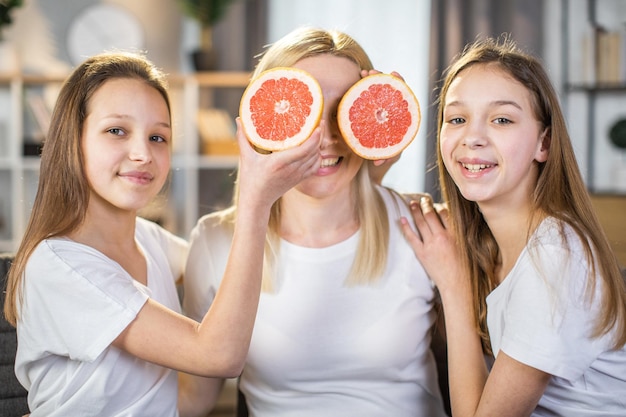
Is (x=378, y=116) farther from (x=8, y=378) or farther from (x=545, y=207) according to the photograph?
(x=8, y=378)

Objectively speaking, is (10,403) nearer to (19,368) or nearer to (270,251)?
(19,368)

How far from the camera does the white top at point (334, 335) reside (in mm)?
1704

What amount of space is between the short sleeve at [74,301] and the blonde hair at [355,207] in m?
0.43

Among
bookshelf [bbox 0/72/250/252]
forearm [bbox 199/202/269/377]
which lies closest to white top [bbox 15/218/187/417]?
forearm [bbox 199/202/269/377]

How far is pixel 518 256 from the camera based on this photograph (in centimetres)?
158

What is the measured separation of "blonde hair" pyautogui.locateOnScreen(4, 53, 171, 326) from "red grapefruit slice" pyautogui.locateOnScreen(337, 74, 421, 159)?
1.68ft

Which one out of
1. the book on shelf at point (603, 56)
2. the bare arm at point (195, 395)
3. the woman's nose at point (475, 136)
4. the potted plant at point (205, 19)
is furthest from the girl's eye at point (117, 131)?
the book on shelf at point (603, 56)

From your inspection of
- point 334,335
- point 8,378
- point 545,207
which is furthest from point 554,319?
point 8,378

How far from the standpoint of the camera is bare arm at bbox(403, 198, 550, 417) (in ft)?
4.74

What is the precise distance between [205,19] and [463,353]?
3.82 metres

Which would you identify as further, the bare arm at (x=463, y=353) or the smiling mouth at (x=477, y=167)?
the smiling mouth at (x=477, y=167)

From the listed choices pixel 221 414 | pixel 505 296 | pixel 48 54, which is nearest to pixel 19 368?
pixel 505 296

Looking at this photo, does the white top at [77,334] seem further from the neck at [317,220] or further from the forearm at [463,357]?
the forearm at [463,357]

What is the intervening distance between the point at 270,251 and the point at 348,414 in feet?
1.40
